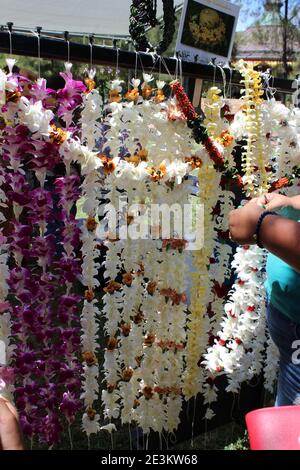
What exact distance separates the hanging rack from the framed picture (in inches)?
2.3

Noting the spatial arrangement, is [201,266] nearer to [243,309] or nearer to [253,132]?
[243,309]

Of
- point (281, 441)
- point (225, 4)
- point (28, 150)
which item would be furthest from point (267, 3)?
point (281, 441)

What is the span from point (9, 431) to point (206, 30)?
6.04 ft

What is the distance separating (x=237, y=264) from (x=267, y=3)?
1066 centimetres

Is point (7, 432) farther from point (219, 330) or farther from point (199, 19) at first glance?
point (199, 19)

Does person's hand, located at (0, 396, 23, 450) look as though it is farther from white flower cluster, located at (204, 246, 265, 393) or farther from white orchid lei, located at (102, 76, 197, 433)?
white flower cluster, located at (204, 246, 265, 393)

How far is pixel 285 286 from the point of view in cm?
137

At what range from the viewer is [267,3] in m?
11.3

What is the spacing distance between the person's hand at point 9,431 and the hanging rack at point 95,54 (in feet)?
4.36

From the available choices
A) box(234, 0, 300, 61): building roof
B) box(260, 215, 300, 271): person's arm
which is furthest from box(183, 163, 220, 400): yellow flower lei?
box(234, 0, 300, 61): building roof

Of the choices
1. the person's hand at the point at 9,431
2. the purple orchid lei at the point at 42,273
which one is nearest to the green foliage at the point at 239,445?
the purple orchid lei at the point at 42,273

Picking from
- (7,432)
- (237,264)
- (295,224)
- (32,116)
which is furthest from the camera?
(237,264)

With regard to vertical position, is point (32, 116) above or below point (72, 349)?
above

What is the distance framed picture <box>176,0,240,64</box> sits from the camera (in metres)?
2.11
